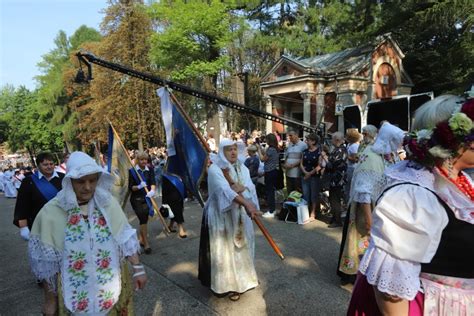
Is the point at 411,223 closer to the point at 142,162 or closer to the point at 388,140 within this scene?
the point at 388,140

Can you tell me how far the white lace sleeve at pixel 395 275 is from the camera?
1.50 m

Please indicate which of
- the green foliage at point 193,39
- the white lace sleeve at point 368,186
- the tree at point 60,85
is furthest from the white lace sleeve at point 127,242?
the tree at point 60,85

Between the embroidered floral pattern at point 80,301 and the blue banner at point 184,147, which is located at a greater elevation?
the blue banner at point 184,147

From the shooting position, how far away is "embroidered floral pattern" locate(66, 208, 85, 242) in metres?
2.32

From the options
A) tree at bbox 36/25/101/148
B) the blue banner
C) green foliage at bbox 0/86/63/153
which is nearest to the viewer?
the blue banner

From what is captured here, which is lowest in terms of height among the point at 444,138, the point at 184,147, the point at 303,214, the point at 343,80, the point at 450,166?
the point at 303,214

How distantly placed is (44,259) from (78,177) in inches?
22.0

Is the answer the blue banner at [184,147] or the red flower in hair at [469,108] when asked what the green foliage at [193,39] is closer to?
the blue banner at [184,147]

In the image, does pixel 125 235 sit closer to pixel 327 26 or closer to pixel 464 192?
pixel 464 192

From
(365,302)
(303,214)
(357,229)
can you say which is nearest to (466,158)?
(365,302)

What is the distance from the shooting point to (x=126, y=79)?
25.7 meters

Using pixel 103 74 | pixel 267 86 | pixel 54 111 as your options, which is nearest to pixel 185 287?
pixel 267 86

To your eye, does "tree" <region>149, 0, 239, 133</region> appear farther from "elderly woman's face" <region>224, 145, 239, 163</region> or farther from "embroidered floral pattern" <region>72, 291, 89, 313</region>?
"embroidered floral pattern" <region>72, 291, 89, 313</region>

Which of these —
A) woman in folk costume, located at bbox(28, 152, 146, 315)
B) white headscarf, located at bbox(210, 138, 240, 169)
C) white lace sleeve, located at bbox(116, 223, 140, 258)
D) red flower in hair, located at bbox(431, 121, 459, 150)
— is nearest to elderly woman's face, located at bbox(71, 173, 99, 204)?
woman in folk costume, located at bbox(28, 152, 146, 315)
